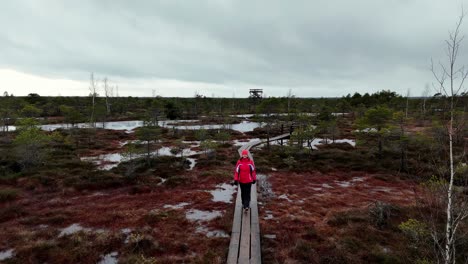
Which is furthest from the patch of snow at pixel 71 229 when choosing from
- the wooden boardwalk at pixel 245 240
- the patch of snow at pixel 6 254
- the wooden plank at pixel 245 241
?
the wooden plank at pixel 245 241

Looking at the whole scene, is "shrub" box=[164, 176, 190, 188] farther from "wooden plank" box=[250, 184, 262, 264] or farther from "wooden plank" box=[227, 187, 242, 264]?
"wooden plank" box=[250, 184, 262, 264]

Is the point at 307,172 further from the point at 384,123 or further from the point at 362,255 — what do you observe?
the point at 362,255

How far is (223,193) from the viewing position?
50.8ft

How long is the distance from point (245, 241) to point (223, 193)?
732cm

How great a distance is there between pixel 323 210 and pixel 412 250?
4.34 m

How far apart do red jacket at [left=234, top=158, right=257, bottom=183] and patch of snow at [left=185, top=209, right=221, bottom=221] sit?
354 centimetres

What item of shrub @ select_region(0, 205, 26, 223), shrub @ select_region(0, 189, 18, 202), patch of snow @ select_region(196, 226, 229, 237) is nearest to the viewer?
patch of snow @ select_region(196, 226, 229, 237)

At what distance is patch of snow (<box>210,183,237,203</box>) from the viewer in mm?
14424

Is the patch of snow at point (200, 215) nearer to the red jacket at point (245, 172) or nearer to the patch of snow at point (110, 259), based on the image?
the red jacket at point (245, 172)

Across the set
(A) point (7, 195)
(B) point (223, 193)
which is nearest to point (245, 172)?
(B) point (223, 193)

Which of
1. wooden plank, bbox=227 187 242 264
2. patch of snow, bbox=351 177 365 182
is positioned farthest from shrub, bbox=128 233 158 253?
patch of snow, bbox=351 177 365 182

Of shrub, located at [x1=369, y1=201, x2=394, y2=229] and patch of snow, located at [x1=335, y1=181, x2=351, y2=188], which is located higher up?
shrub, located at [x1=369, y1=201, x2=394, y2=229]

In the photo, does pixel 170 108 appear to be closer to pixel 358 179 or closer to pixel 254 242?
pixel 358 179

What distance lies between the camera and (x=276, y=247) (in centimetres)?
872
